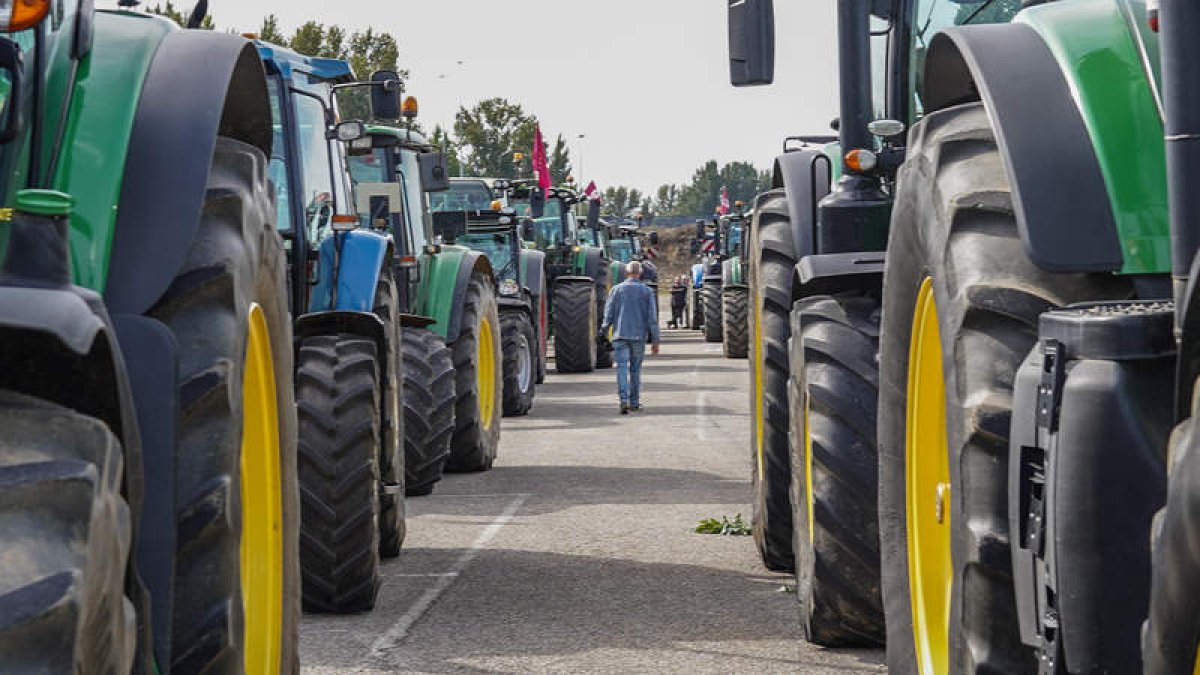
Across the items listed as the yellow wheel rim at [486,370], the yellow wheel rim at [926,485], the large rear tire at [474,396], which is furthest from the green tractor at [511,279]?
the yellow wheel rim at [926,485]

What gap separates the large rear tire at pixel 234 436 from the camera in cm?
390

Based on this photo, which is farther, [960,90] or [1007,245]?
[960,90]

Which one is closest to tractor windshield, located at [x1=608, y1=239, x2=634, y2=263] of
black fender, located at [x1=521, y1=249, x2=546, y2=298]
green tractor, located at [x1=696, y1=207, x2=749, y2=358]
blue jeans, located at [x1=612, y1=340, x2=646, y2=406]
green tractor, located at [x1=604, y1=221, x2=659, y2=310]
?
green tractor, located at [x1=604, y1=221, x2=659, y2=310]

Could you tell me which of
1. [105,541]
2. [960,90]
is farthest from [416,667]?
[105,541]

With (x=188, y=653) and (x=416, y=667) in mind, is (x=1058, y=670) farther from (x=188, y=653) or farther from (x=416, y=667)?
(x=416, y=667)

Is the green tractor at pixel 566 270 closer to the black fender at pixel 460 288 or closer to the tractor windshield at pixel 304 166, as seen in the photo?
the black fender at pixel 460 288

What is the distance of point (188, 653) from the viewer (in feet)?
12.7

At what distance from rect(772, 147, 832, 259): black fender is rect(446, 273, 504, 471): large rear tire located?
5.74 metres

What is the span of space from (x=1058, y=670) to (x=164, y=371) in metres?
1.71

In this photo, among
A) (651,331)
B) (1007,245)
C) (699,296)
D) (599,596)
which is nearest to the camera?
(1007,245)

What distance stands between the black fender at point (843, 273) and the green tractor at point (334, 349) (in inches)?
81.5

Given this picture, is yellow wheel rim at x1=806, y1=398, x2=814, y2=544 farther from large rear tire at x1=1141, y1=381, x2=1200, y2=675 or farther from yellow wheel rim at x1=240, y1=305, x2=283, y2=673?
large rear tire at x1=1141, y1=381, x2=1200, y2=675

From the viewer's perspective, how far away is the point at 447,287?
570 inches

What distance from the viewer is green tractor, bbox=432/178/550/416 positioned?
19.4 metres
